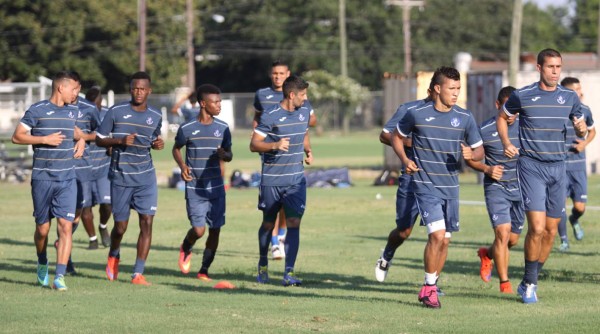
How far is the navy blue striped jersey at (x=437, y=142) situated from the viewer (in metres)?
11.1

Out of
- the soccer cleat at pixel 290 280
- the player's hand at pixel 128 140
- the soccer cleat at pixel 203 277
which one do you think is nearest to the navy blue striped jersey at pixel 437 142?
the soccer cleat at pixel 290 280

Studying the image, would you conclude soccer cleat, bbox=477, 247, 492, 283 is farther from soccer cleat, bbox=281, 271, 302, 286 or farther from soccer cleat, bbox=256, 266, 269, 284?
soccer cleat, bbox=256, 266, 269, 284

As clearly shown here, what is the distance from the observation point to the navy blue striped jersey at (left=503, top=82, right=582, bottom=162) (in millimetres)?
11352

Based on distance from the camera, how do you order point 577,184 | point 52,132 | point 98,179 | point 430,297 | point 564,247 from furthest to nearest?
point 98,179 → point 577,184 → point 564,247 → point 52,132 → point 430,297

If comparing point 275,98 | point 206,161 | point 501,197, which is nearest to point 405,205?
point 501,197

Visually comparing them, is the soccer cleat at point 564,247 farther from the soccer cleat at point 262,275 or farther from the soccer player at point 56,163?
the soccer player at point 56,163

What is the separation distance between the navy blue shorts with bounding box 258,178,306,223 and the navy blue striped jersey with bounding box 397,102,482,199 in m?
2.20

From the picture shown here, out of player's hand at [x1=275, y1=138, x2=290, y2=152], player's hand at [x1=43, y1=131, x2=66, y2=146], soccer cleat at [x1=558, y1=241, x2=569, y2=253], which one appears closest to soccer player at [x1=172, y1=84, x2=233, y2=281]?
player's hand at [x1=275, y1=138, x2=290, y2=152]

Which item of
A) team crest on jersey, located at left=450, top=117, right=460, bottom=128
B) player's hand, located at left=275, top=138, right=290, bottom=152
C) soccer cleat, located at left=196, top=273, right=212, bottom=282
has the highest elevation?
team crest on jersey, located at left=450, top=117, right=460, bottom=128

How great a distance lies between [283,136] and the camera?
42.9 feet

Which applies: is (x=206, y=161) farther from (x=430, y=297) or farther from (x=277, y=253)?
(x=430, y=297)

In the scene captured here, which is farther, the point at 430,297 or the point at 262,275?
the point at 262,275

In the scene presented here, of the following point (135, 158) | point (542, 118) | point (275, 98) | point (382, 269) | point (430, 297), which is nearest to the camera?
point (430, 297)

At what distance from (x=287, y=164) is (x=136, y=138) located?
5.65 ft
